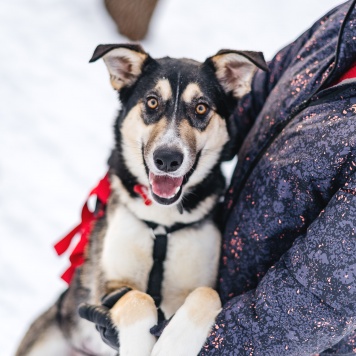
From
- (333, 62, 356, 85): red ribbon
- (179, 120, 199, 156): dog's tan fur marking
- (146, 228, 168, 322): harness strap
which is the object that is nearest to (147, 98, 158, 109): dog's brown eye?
(179, 120, 199, 156): dog's tan fur marking

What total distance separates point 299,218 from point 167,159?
0.45 metres

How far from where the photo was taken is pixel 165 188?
176 cm

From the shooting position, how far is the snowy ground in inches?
107

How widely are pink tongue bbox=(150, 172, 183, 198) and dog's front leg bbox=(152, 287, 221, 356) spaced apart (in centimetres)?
36

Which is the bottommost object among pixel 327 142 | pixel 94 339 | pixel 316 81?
pixel 94 339

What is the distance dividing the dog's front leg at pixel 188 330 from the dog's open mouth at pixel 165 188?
0.34m

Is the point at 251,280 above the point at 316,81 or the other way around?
the other way around

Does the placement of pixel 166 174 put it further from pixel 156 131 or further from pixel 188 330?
pixel 188 330

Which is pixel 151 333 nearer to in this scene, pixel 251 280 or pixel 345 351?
pixel 251 280

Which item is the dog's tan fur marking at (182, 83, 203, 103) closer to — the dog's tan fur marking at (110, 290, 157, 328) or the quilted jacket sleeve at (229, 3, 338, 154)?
the quilted jacket sleeve at (229, 3, 338, 154)

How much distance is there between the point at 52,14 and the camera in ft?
14.1

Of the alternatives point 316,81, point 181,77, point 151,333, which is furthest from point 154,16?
point 151,333

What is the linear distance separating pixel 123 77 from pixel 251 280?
2.86ft

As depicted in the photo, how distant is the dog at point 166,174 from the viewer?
1.74 meters
